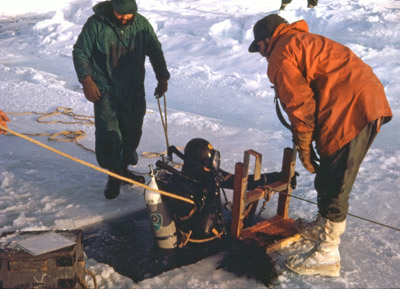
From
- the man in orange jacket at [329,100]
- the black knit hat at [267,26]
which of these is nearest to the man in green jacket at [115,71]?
the black knit hat at [267,26]

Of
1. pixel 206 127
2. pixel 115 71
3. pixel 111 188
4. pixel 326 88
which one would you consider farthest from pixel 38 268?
pixel 206 127

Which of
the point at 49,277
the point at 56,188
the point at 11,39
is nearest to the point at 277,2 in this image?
the point at 11,39

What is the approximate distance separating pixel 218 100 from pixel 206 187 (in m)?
5.98

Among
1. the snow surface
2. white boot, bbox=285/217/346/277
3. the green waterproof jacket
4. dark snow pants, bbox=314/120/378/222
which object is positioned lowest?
the snow surface

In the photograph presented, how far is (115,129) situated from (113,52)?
77 cm

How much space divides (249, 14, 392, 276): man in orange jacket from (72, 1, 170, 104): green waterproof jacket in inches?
65.4

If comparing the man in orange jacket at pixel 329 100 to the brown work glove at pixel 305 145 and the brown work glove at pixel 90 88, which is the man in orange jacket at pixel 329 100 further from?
the brown work glove at pixel 90 88

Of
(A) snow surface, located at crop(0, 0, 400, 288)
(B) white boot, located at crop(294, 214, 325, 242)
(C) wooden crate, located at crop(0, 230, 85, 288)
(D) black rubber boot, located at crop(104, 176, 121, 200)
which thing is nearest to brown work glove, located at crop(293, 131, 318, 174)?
(B) white boot, located at crop(294, 214, 325, 242)

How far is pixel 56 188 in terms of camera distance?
4500mm

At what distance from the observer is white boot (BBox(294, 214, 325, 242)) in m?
3.11

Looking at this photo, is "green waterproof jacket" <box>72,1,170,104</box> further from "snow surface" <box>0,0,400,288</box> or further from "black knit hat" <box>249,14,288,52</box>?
"black knit hat" <box>249,14,288,52</box>

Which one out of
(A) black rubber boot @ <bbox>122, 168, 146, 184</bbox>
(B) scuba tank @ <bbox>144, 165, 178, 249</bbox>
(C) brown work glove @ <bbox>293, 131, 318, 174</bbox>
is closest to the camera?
(C) brown work glove @ <bbox>293, 131, 318, 174</bbox>

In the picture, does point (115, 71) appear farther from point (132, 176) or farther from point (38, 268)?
point (38, 268)

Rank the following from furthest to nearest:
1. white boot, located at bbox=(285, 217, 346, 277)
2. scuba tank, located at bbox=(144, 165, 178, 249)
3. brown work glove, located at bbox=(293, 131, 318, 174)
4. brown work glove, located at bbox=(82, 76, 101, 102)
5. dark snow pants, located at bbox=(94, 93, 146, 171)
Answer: dark snow pants, located at bbox=(94, 93, 146, 171) < brown work glove, located at bbox=(82, 76, 101, 102) < scuba tank, located at bbox=(144, 165, 178, 249) < white boot, located at bbox=(285, 217, 346, 277) < brown work glove, located at bbox=(293, 131, 318, 174)
